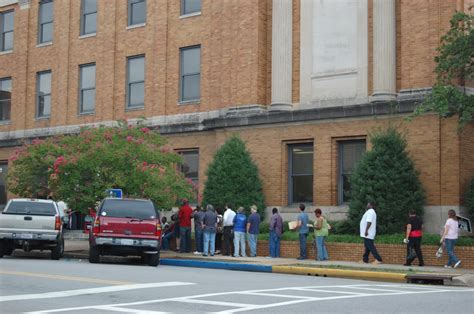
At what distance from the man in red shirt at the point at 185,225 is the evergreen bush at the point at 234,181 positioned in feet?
7.56

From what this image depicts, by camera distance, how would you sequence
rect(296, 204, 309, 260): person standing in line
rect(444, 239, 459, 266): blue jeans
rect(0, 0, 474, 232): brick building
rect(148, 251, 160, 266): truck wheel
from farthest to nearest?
rect(0, 0, 474, 232): brick building, rect(296, 204, 309, 260): person standing in line, rect(148, 251, 160, 266): truck wheel, rect(444, 239, 459, 266): blue jeans

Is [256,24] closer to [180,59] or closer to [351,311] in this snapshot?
[180,59]

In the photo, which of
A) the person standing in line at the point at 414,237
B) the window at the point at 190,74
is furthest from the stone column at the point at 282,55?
the person standing in line at the point at 414,237

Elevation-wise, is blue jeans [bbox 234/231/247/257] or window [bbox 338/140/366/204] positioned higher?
window [bbox 338/140/366/204]

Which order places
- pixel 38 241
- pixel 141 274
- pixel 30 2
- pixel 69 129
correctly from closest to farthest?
pixel 141 274 < pixel 38 241 < pixel 69 129 < pixel 30 2

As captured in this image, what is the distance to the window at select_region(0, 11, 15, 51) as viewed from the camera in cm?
4159

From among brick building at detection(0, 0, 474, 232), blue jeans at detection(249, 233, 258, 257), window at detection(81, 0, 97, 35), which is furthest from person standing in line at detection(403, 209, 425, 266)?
window at detection(81, 0, 97, 35)

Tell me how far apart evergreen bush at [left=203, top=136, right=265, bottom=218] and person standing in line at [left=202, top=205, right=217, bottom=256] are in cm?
292

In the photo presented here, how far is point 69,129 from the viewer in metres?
37.5

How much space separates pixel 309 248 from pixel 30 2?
22.0m

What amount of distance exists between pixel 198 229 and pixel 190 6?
11.2 meters

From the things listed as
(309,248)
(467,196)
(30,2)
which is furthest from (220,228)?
(30,2)

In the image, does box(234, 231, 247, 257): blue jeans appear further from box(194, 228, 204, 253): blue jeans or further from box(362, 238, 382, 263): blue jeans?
box(362, 238, 382, 263): blue jeans

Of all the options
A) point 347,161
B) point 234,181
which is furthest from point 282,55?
point 234,181
